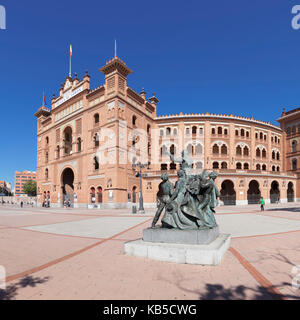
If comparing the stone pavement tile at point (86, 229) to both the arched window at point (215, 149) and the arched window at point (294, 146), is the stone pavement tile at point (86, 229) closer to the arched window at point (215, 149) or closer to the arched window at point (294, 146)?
the arched window at point (215, 149)

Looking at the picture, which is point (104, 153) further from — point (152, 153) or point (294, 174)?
point (294, 174)

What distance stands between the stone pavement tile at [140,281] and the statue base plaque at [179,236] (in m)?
0.65

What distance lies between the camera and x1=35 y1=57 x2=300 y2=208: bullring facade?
29.2m

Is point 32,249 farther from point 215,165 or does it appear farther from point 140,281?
point 215,165

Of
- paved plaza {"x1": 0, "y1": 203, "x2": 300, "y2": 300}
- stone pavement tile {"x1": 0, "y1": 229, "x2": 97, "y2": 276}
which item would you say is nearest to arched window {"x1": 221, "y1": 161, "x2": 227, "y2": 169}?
paved plaza {"x1": 0, "y1": 203, "x2": 300, "y2": 300}

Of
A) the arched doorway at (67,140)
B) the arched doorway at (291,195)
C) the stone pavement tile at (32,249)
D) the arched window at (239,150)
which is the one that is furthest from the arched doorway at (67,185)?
the arched doorway at (291,195)

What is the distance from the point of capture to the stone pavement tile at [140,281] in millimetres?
3346

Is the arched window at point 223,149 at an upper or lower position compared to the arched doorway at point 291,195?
upper

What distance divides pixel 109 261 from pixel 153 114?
35.8m

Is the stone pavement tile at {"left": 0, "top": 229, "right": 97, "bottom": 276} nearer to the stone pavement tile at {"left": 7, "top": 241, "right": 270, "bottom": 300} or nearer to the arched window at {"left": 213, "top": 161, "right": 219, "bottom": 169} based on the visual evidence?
the stone pavement tile at {"left": 7, "top": 241, "right": 270, "bottom": 300}

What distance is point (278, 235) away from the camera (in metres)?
8.22

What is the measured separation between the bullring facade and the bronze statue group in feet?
66.8
